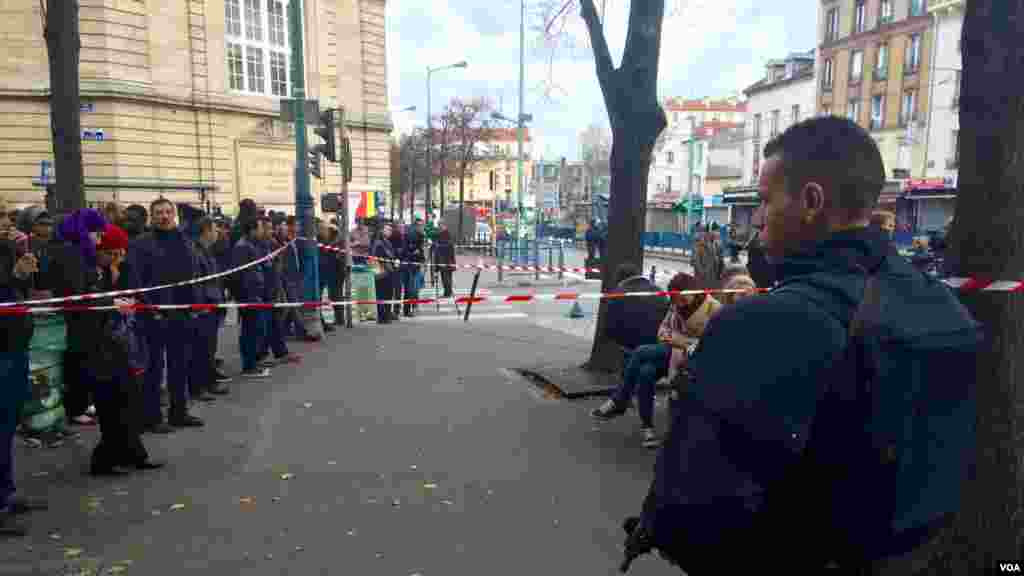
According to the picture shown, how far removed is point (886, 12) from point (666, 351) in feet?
152

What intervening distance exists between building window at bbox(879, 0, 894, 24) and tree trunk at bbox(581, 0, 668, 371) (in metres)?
43.1

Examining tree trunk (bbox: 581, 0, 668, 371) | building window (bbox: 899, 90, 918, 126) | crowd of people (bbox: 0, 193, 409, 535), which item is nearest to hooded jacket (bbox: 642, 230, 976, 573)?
crowd of people (bbox: 0, 193, 409, 535)

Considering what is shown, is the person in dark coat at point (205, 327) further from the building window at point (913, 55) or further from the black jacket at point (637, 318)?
the building window at point (913, 55)

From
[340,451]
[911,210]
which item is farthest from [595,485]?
[911,210]

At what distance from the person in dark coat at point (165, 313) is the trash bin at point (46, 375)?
655mm

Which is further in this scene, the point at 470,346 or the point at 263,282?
the point at 470,346

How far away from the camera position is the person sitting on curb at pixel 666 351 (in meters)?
5.64

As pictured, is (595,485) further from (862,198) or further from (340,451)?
(862,198)

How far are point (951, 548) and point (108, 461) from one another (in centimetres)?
514

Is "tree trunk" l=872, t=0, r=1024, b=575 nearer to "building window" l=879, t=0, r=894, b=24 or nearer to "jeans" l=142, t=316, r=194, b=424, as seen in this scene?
"jeans" l=142, t=316, r=194, b=424

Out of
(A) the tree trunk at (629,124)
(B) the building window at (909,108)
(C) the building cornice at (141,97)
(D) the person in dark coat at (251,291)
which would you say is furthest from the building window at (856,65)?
(D) the person in dark coat at (251,291)

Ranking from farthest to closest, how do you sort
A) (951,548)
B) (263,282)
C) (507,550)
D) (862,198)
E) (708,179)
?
(708,179) < (263,282) < (507,550) < (951,548) < (862,198)

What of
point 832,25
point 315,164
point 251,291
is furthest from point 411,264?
point 832,25

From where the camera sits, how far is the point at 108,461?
16.8 feet
